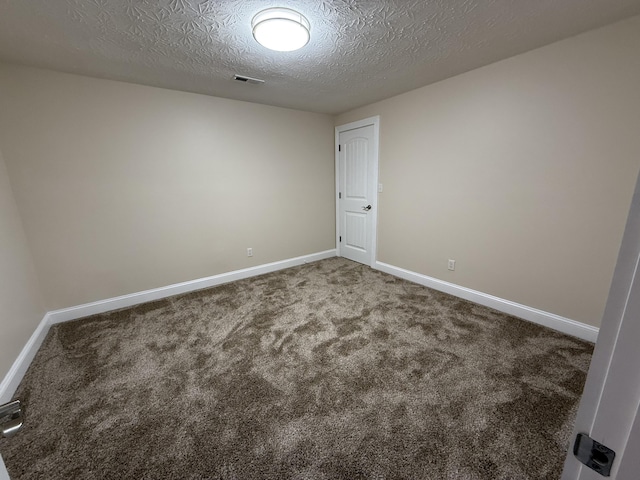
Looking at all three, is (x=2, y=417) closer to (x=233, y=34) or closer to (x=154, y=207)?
(x=233, y=34)

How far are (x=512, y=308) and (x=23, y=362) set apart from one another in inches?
160

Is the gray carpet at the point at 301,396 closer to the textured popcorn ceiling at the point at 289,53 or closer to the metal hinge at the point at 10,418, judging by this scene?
the metal hinge at the point at 10,418

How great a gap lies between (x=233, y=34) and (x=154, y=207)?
198 centimetres

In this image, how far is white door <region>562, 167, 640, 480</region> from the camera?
0.38 meters

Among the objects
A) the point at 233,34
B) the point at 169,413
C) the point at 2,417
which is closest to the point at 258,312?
the point at 169,413

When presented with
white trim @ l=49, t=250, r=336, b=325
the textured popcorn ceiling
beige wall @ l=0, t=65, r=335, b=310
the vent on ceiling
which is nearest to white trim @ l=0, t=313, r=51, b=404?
white trim @ l=49, t=250, r=336, b=325

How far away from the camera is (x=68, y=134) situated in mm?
2428

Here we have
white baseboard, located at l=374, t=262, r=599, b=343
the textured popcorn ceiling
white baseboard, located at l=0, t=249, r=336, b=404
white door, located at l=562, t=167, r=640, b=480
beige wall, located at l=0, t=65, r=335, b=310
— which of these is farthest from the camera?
beige wall, located at l=0, t=65, r=335, b=310

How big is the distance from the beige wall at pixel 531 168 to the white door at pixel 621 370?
7.23 ft

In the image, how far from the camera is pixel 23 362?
6.27 ft

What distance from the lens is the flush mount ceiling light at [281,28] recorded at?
5.26 ft

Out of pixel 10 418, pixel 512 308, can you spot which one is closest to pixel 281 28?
pixel 10 418

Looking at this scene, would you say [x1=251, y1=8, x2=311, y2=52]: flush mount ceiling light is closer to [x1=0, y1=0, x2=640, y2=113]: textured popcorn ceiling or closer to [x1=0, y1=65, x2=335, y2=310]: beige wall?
[x1=0, y1=0, x2=640, y2=113]: textured popcorn ceiling

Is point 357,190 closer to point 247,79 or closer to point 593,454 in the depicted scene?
point 247,79
